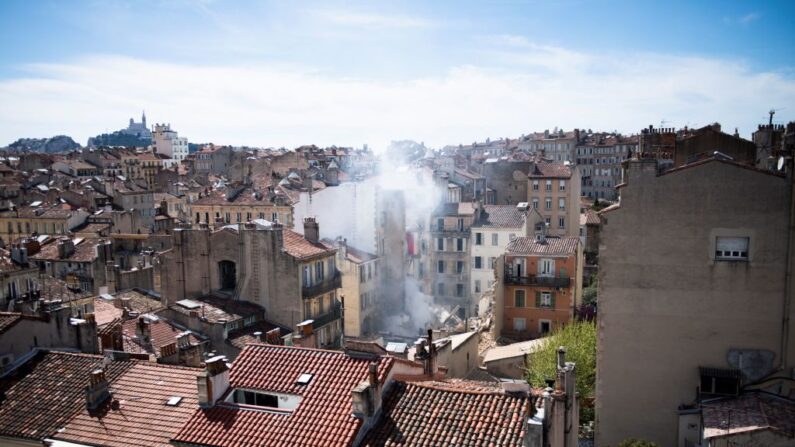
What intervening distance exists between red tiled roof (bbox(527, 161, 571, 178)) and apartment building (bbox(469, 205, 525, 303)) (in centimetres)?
1592

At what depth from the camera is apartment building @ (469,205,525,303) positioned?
53281 mm

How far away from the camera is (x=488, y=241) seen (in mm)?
53844

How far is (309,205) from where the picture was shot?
52719 millimetres

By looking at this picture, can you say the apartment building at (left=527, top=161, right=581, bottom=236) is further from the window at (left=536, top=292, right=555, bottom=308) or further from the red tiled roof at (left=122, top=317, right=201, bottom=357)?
the red tiled roof at (left=122, top=317, right=201, bottom=357)

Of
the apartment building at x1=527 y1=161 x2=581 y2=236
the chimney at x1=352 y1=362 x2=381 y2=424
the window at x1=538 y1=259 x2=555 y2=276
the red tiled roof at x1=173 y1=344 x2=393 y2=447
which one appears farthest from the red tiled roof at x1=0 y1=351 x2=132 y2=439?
the apartment building at x1=527 y1=161 x2=581 y2=236

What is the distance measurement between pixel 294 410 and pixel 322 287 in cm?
1753

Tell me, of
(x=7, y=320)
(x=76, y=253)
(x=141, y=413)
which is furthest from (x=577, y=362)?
(x=76, y=253)

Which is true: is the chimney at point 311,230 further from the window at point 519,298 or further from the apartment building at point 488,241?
the apartment building at point 488,241

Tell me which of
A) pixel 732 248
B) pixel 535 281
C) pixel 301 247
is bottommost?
pixel 535 281

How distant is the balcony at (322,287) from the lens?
32.0 metres

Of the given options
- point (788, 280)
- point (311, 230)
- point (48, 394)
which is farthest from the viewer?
point (311, 230)

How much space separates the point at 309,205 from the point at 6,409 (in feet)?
117

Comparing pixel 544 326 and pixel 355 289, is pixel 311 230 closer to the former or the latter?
pixel 355 289

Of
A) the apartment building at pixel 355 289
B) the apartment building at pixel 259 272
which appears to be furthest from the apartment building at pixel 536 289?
the apartment building at pixel 259 272
